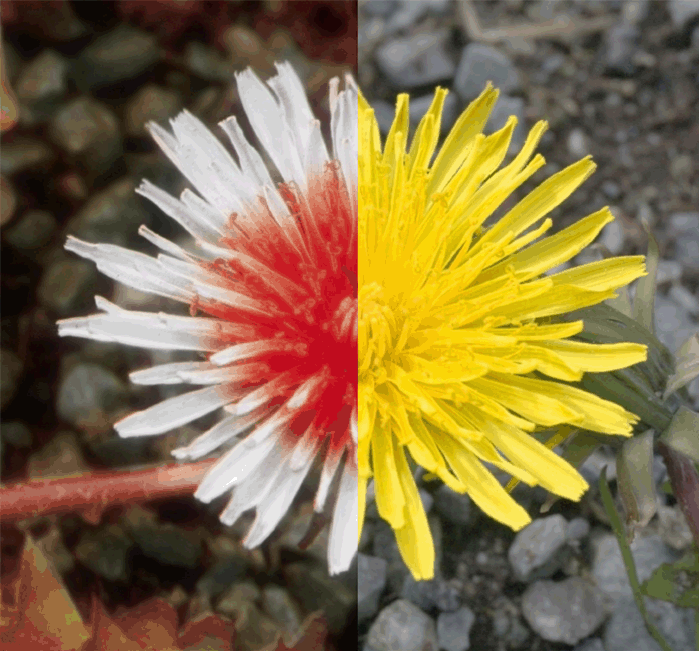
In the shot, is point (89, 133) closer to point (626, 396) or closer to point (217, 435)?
point (217, 435)

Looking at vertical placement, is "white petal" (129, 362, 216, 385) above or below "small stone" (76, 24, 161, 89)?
below

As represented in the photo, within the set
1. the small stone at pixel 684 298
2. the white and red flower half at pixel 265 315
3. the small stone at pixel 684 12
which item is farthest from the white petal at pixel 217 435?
the small stone at pixel 684 12

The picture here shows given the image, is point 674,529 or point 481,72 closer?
point 674,529

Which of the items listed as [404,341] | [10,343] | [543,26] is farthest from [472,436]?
[543,26]

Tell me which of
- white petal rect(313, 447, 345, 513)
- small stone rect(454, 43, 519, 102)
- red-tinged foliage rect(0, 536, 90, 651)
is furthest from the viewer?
small stone rect(454, 43, 519, 102)

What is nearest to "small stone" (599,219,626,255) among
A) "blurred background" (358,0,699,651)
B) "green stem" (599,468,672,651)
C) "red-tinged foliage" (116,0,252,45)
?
"blurred background" (358,0,699,651)

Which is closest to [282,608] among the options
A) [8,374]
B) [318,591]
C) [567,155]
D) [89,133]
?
[318,591]

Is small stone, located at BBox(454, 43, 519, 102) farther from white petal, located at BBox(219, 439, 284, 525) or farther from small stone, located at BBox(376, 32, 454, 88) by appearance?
white petal, located at BBox(219, 439, 284, 525)
